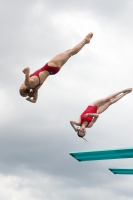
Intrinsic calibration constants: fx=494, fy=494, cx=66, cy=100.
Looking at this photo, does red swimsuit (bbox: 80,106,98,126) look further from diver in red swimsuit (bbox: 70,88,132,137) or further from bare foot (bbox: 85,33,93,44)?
bare foot (bbox: 85,33,93,44)

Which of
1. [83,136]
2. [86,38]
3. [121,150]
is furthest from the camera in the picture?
[83,136]

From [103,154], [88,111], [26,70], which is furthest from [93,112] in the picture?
[26,70]

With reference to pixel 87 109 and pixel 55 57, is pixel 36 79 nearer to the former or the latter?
pixel 55 57

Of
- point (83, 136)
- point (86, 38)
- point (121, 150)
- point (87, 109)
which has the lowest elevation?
point (121, 150)

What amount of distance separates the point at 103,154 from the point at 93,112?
243 centimetres

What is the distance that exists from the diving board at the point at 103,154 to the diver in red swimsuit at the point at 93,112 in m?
0.99

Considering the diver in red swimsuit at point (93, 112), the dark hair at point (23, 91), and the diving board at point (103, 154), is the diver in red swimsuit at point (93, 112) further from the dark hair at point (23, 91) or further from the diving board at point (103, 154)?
the dark hair at point (23, 91)

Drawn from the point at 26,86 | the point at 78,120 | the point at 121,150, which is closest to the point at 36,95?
the point at 26,86

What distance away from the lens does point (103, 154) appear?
660 inches

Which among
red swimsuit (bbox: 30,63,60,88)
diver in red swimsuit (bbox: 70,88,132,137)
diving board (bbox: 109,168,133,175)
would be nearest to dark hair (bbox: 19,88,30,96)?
red swimsuit (bbox: 30,63,60,88)

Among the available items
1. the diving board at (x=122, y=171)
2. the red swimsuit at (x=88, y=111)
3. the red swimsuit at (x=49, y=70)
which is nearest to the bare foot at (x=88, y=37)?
the red swimsuit at (x=49, y=70)

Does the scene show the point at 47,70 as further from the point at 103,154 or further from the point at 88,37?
the point at 103,154

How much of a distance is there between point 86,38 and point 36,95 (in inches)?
104

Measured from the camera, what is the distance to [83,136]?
18.2 m
